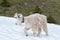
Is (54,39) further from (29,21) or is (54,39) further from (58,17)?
(58,17)

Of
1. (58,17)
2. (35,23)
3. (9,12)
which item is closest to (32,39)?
(35,23)

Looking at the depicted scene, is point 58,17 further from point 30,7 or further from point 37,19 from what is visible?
point 37,19

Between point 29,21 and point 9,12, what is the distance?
9.22 meters

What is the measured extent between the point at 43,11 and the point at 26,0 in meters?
2.00

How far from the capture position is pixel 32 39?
3842mm

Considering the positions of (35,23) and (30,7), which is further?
(30,7)

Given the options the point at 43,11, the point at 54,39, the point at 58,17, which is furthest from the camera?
the point at 43,11

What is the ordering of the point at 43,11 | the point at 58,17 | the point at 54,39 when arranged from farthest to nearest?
the point at 43,11, the point at 58,17, the point at 54,39

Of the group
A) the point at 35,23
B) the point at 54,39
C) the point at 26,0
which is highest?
the point at 26,0

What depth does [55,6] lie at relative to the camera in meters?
13.3

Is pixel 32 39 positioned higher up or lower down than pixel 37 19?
lower down

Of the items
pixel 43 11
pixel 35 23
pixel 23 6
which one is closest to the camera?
pixel 35 23

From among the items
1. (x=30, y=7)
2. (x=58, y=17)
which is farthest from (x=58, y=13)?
(x=30, y=7)

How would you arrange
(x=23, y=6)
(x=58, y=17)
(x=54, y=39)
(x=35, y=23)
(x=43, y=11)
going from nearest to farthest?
(x=35, y=23) → (x=54, y=39) → (x=58, y=17) → (x=43, y=11) → (x=23, y=6)
